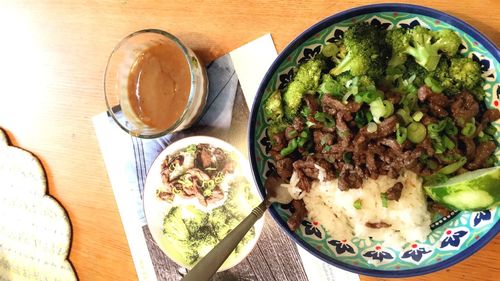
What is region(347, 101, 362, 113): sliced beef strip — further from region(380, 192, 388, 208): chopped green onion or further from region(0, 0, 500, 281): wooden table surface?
region(0, 0, 500, 281): wooden table surface

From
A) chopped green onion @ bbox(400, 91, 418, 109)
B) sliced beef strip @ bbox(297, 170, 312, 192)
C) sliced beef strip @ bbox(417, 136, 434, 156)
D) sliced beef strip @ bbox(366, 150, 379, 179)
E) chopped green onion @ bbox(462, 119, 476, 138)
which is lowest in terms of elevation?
sliced beef strip @ bbox(297, 170, 312, 192)

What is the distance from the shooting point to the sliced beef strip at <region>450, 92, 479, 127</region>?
130 centimetres

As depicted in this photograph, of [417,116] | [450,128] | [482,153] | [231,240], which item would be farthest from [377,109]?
[231,240]

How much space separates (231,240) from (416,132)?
2.13ft

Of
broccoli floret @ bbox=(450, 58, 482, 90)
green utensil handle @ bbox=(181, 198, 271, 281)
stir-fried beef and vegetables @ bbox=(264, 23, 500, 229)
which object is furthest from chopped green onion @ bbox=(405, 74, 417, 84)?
green utensil handle @ bbox=(181, 198, 271, 281)

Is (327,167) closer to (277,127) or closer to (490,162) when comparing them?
(277,127)

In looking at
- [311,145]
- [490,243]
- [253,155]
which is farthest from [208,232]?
[490,243]

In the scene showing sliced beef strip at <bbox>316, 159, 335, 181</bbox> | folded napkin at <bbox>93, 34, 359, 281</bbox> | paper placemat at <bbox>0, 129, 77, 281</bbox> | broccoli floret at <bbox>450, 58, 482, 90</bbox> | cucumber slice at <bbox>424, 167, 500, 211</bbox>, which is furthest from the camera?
paper placemat at <bbox>0, 129, 77, 281</bbox>

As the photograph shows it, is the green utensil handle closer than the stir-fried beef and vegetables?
Yes

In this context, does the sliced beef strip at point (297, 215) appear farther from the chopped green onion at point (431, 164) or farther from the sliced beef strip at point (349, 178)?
the chopped green onion at point (431, 164)

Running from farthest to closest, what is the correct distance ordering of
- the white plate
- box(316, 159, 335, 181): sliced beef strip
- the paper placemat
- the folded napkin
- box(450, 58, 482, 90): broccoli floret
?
the paper placemat → the white plate → the folded napkin → box(316, 159, 335, 181): sliced beef strip → box(450, 58, 482, 90): broccoli floret

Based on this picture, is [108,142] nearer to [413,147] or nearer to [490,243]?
[413,147]

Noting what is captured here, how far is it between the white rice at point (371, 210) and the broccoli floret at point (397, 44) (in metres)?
0.35

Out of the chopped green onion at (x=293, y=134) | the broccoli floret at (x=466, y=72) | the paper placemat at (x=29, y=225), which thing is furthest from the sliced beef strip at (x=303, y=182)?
the paper placemat at (x=29, y=225)
